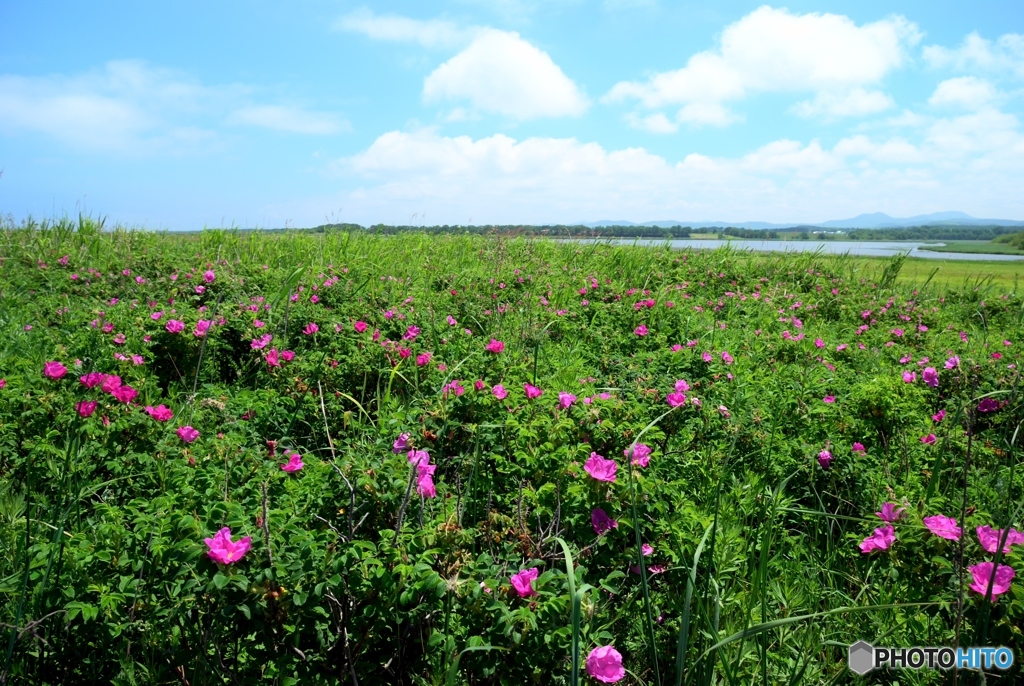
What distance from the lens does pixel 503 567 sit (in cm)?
149

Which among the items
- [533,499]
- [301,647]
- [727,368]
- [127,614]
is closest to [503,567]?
[533,499]

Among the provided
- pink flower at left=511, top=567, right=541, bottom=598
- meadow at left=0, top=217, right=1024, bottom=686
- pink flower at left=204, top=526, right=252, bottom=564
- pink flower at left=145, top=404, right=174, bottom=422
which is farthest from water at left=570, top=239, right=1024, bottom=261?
pink flower at left=204, top=526, right=252, bottom=564

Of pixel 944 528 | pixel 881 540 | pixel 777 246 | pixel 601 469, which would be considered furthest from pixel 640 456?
pixel 777 246

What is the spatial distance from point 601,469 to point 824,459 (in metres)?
1.24

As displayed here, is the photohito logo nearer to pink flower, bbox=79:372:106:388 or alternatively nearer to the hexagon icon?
the hexagon icon

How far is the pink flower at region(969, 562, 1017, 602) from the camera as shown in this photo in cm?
137

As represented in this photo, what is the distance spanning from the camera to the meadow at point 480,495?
1.35 m

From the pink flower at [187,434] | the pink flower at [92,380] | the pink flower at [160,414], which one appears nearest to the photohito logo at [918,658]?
the pink flower at [187,434]

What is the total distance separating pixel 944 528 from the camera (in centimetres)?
154

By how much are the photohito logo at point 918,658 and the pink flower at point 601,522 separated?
0.65 metres

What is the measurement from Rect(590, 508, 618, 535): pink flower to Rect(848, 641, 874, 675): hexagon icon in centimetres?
66

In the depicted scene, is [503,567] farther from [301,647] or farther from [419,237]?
[419,237]

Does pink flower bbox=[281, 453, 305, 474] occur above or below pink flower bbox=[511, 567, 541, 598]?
above

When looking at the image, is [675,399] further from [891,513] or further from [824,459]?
[891,513]
